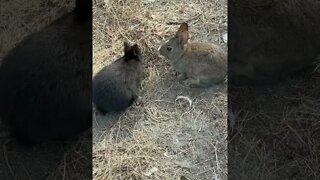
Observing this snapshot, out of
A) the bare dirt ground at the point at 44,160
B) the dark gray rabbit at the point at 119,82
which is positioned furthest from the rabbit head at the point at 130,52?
the bare dirt ground at the point at 44,160

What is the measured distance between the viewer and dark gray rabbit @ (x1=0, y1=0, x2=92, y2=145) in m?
2.61

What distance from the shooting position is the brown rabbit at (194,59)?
2.70 m

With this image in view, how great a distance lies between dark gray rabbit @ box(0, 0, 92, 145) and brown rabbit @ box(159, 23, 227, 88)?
0.35 metres

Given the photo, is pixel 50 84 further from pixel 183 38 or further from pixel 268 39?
pixel 268 39

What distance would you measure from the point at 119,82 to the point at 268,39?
619mm

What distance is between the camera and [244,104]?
2.74 meters

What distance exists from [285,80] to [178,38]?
477 mm

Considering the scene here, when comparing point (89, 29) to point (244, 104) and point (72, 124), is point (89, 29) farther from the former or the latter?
point (244, 104)

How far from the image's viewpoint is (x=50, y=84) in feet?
8.66

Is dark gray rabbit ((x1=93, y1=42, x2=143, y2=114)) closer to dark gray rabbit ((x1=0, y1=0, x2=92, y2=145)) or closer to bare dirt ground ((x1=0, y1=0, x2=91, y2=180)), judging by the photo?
dark gray rabbit ((x1=0, y1=0, x2=92, y2=145))

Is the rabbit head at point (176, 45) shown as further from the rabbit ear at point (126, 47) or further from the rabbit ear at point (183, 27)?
the rabbit ear at point (126, 47)

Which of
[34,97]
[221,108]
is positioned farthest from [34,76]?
[221,108]

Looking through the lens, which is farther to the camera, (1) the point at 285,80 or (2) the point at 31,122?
(1) the point at 285,80


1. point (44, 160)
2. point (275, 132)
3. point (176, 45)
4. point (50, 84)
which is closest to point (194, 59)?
point (176, 45)
